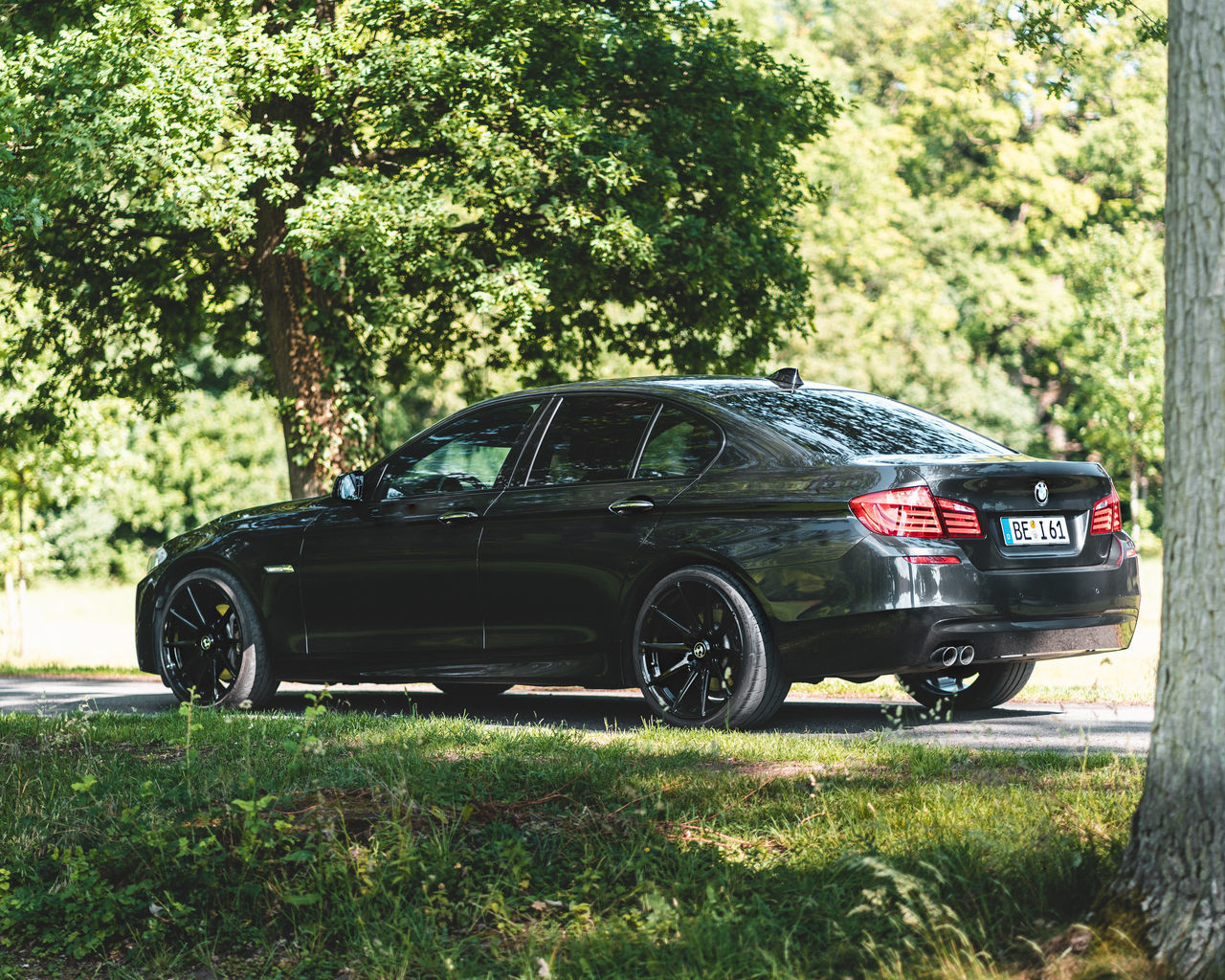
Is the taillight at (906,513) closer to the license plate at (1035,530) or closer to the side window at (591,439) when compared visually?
the license plate at (1035,530)

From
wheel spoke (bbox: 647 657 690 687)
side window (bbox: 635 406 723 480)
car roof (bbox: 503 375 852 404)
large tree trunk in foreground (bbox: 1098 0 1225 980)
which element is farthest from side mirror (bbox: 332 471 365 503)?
large tree trunk in foreground (bbox: 1098 0 1225 980)

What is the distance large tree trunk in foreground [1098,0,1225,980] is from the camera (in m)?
3.42

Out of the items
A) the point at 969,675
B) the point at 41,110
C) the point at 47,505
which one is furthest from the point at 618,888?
the point at 47,505

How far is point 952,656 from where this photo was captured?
623 cm

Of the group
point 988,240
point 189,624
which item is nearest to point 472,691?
point 189,624

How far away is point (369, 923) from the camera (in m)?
4.20

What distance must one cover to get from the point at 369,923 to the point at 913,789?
71.9 inches

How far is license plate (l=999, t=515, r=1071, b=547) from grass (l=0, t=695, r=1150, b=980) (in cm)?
114

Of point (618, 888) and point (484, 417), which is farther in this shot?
point (484, 417)

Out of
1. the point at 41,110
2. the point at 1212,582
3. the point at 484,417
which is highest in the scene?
the point at 41,110

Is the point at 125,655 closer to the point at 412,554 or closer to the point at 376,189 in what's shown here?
the point at 376,189

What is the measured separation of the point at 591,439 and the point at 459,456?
866mm

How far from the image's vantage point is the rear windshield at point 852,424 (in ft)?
22.0

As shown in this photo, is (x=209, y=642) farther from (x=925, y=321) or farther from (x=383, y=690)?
(x=925, y=321)
